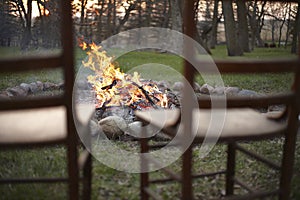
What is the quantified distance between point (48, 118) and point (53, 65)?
425 mm

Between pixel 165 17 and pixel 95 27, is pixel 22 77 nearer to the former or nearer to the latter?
pixel 95 27

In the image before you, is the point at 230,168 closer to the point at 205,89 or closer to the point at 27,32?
the point at 205,89

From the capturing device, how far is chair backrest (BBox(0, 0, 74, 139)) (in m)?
1.50

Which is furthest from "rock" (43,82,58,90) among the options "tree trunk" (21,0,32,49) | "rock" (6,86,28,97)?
"tree trunk" (21,0,32,49)

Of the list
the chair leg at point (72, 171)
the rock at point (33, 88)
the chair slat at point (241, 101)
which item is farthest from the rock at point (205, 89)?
the chair leg at point (72, 171)

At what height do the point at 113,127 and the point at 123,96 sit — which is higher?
the point at 123,96

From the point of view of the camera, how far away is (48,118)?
1883 millimetres

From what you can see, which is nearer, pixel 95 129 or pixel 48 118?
pixel 48 118

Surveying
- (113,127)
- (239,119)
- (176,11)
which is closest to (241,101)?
(239,119)

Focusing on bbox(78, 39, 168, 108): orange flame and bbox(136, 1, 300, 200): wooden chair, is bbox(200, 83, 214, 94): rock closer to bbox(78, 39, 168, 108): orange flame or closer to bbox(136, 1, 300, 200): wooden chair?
bbox(78, 39, 168, 108): orange flame

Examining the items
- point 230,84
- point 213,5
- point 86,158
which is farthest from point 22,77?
point 213,5

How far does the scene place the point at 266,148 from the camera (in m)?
3.72

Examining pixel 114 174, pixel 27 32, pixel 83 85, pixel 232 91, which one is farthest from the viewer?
pixel 27 32

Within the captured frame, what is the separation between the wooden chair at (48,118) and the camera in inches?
Answer: 60.2
